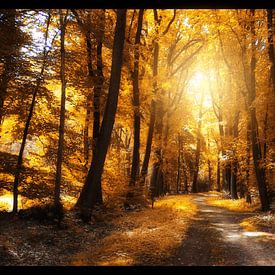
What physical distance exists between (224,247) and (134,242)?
297 centimetres

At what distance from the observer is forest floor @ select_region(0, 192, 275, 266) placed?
33.7ft

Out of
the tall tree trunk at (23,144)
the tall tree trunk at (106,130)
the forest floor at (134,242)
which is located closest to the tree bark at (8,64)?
the tall tree trunk at (23,144)

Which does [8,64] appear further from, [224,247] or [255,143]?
[255,143]

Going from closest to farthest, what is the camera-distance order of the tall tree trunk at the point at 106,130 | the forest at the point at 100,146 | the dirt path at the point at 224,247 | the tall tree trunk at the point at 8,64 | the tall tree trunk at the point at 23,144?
the dirt path at the point at 224,247, the forest at the point at 100,146, the tall tree trunk at the point at 106,130, the tall tree trunk at the point at 8,64, the tall tree trunk at the point at 23,144

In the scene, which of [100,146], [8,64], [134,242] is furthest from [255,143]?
[8,64]

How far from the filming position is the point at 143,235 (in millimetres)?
13508

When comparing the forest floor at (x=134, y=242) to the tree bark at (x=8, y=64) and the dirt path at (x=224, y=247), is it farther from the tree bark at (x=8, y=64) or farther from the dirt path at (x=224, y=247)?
the tree bark at (x=8, y=64)

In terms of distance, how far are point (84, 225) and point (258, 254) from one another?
7091mm

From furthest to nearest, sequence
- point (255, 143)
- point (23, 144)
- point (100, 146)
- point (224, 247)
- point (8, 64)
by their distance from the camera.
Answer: point (255, 143) → point (23, 144) → point (8, 64) → point (100, 146) → point (224, 247)

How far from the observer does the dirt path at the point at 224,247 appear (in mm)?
10211

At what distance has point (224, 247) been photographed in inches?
471

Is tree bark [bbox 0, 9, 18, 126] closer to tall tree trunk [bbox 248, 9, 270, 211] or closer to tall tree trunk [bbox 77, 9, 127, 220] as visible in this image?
tall tree trunk [bbox 77, 9, 127, 220]
